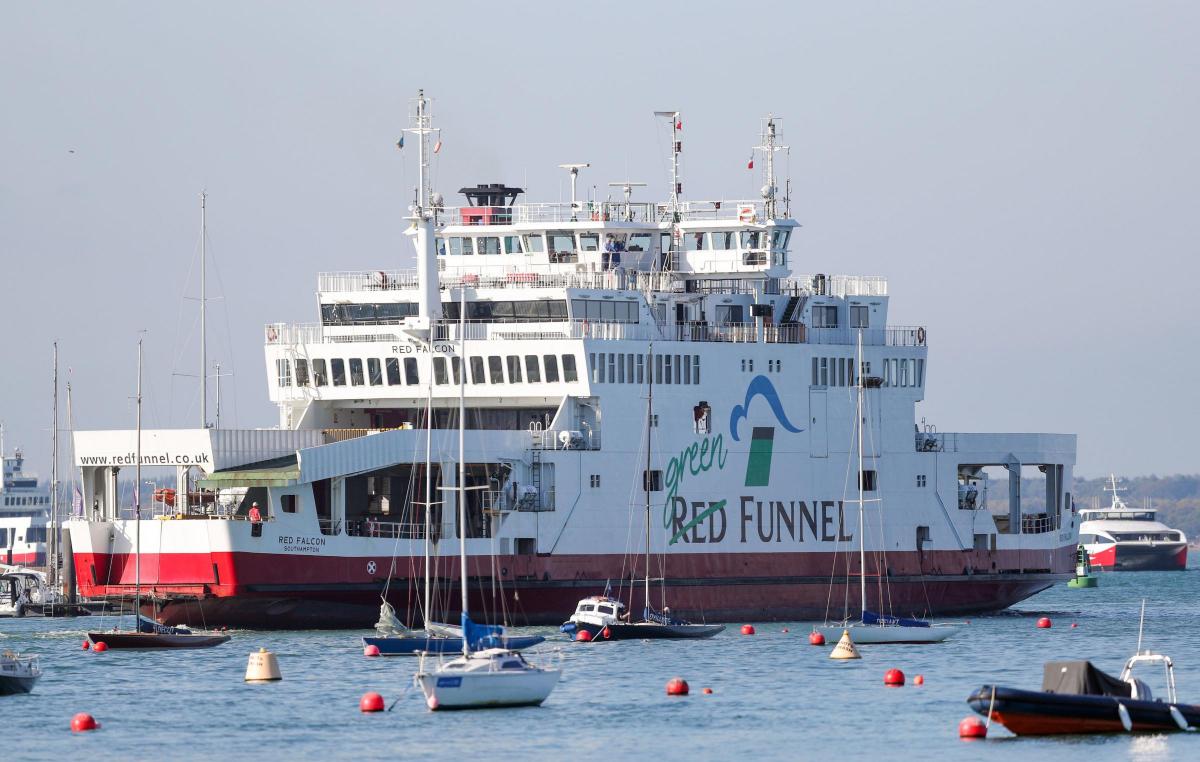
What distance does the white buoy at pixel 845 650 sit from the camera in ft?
210

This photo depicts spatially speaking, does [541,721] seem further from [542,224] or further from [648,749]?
[542,224]

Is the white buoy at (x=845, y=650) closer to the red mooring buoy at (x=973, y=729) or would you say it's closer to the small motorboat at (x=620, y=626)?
the small motorboat at (x=620, y=626)

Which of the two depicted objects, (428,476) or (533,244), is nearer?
(428,476)

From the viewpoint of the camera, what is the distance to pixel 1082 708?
4759cm

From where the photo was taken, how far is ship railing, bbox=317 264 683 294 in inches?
2913

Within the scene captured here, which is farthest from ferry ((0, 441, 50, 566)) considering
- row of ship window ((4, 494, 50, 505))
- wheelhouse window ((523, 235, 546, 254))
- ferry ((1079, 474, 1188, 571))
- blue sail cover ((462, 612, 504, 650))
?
blue sail cover ((462, 612, 504, 650))

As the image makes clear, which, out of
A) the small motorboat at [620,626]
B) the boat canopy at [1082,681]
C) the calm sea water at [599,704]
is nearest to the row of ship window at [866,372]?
the calm sea water at [599,704]

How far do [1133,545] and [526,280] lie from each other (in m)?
118

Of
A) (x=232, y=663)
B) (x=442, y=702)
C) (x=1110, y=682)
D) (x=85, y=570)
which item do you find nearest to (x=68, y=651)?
(x=85, y=570)

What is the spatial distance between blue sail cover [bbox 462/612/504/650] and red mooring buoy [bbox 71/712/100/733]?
24.7ft

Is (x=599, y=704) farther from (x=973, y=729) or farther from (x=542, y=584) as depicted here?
(x=542, y=584)

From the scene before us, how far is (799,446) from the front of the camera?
7638cm

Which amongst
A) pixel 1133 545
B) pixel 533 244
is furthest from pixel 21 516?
pixel 533 244

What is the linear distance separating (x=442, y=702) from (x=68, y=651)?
18630 millimetres
